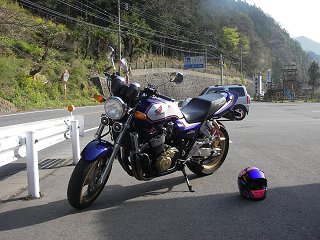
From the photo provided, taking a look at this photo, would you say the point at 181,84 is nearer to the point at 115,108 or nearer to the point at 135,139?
the point at 135,139

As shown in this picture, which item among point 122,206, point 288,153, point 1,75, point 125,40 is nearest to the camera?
point 122,206

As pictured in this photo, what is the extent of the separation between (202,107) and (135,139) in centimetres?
139

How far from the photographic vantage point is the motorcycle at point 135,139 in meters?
4.10

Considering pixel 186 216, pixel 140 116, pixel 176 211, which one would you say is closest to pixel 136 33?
pixel 140 116

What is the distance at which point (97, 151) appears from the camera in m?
4.08

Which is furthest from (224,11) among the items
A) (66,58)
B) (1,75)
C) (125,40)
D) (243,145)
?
(243,145)

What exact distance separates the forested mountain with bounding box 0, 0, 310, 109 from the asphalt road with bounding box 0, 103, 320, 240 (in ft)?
84.1

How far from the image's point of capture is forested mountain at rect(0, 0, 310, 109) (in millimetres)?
35438

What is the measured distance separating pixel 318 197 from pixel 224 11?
5714 inches

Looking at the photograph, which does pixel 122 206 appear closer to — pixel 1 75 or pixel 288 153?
pixel 288 153

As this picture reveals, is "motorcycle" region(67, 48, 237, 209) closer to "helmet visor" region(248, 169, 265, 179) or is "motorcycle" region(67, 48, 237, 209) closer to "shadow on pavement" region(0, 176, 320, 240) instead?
"shadow on pavement" region(0, 176, 320, 240)

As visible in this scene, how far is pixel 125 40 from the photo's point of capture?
6078 centimetres

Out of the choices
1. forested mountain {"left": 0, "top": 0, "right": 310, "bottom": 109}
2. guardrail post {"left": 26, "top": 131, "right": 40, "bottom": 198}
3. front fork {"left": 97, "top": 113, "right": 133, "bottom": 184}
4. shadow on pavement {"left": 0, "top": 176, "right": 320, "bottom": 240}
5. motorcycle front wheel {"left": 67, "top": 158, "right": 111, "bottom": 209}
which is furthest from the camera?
forested mountain {"left": 0, "top": 0, "right": 310, "bottom": 109}

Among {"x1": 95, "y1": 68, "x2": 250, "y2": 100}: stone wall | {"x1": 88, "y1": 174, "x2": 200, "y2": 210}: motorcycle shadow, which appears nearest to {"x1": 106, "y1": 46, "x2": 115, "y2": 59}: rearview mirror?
{"x1": 88, "y1": 174, "x2": 200, "y2": 210}: motorcycle shadow
